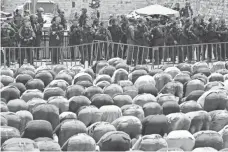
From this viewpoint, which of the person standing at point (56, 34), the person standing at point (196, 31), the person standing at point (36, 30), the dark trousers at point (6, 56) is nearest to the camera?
the dark trousers at point (6, 56)

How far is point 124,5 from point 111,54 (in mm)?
17217

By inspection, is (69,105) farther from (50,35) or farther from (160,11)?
(160,11)

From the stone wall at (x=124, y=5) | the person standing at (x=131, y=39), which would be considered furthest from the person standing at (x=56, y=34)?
the stone wall at (x=124, y=5)

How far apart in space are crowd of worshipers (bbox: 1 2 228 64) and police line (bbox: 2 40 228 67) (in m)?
0.04

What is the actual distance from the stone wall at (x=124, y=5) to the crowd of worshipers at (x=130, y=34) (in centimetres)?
1124

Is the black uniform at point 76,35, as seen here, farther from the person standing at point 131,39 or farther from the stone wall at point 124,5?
the stone wall at point 124,5

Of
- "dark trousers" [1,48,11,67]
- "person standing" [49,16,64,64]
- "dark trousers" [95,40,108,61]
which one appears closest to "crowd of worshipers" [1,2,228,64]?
"person standing" [49,16,64,64]

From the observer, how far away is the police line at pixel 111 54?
33969 millimetres

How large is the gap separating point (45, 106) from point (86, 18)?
520 inches

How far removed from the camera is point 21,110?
25.1 m

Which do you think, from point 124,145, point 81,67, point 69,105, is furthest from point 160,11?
point 124,145

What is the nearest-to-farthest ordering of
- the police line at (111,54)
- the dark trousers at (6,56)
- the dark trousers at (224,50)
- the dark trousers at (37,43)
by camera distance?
1. the dark trousers at (6,56)
2. the police line at (111,54)
3. the dark trousers at (37,43)
4. the dark trousers at (224,50)

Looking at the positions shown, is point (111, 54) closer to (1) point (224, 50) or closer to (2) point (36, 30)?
(2) point (36, 30)

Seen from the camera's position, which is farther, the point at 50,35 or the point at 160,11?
the point at 160,11
